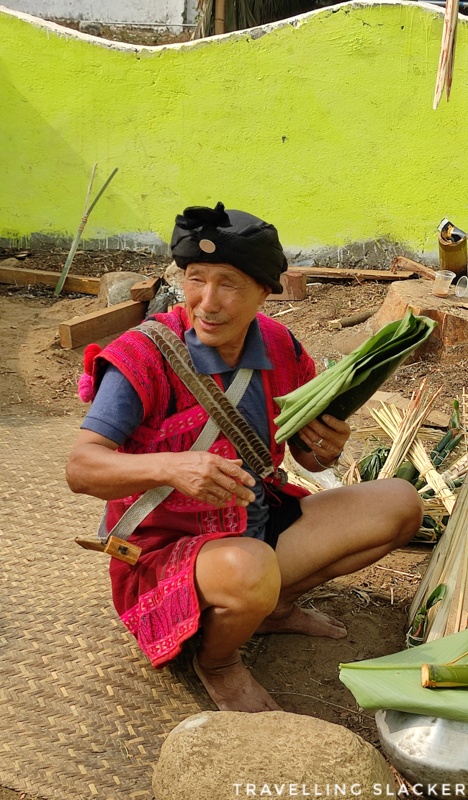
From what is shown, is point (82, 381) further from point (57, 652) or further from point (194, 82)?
point (194, 82)

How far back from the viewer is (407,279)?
22.2 feet

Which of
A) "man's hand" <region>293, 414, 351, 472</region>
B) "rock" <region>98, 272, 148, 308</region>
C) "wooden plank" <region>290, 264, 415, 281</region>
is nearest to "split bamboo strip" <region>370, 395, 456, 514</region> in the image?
"man's hand" <region>293, 414, 351, 472</region>

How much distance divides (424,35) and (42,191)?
3.23 meters

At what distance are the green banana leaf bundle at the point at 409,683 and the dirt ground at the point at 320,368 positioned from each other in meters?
0.37

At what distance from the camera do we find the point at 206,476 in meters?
2.29

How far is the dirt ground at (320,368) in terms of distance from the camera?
288 centimetres

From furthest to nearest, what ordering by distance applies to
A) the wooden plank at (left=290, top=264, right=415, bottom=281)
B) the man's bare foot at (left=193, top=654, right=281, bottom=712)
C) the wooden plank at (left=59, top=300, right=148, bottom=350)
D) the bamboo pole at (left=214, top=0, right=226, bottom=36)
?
the bamboo pole at (left=214, top=0, right=226, bottom=36)
the wooden plank at (left=290, top=264, right=415, bottom=281)
the wooden plank at (left=59, top=300, right=148, bottom=350)
the man's bare foot at (left=193, top=654, right=281, bottom=712)

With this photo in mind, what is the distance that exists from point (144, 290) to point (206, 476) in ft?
14.2

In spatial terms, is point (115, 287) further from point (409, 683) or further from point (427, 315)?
point (409, 683)

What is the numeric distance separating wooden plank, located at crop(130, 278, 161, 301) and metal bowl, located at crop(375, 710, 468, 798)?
4.58 metres

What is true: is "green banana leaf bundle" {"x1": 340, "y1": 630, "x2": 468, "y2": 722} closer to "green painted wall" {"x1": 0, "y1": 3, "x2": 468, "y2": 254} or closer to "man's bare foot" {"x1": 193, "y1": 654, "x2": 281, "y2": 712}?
"man's bare foot" {"x1": 193, "y1": 654, "x2": 281, "y2": 712}

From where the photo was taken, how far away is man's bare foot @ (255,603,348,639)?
3.03m

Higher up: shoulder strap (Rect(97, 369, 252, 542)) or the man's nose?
the man's nose

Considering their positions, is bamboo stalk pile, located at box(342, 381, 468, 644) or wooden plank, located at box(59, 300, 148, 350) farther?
wooden plank, located at box(59, 300, 148, 350)
